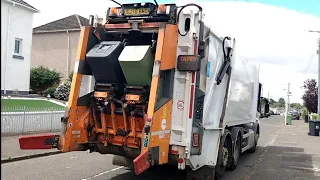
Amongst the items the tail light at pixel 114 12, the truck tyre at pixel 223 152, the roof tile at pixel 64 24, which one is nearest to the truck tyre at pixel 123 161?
the truck tyre at pixel 223 152

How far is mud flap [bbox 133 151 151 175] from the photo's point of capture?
479 cm

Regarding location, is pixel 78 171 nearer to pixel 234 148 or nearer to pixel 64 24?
pixel 234 148

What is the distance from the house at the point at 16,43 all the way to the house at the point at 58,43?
12925 millimetres

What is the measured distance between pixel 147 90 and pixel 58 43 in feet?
114

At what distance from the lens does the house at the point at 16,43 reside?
21250mm

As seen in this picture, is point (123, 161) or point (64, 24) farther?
point (64, 24)

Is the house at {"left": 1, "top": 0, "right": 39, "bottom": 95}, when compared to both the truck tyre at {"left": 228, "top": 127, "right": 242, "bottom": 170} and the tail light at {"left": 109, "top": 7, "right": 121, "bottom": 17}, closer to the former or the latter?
the truck tyre at {"left": 228, "top": 127, "right": 242, "bottom": 170}

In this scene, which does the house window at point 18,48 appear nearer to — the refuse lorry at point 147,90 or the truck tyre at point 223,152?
the refuse lorry at point 147,90

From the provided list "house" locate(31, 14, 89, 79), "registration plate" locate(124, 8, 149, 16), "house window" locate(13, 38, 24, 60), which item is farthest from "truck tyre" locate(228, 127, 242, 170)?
"house" locate(31, 14, 89, 79)

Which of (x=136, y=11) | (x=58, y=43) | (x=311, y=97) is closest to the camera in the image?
(x=136, y=11)

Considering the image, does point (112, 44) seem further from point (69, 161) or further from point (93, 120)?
point (69, 161)

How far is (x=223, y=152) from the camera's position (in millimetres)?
7305

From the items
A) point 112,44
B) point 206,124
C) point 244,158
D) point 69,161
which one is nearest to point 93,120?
point 112,44

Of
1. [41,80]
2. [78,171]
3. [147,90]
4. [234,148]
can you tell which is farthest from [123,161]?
[41,80]
